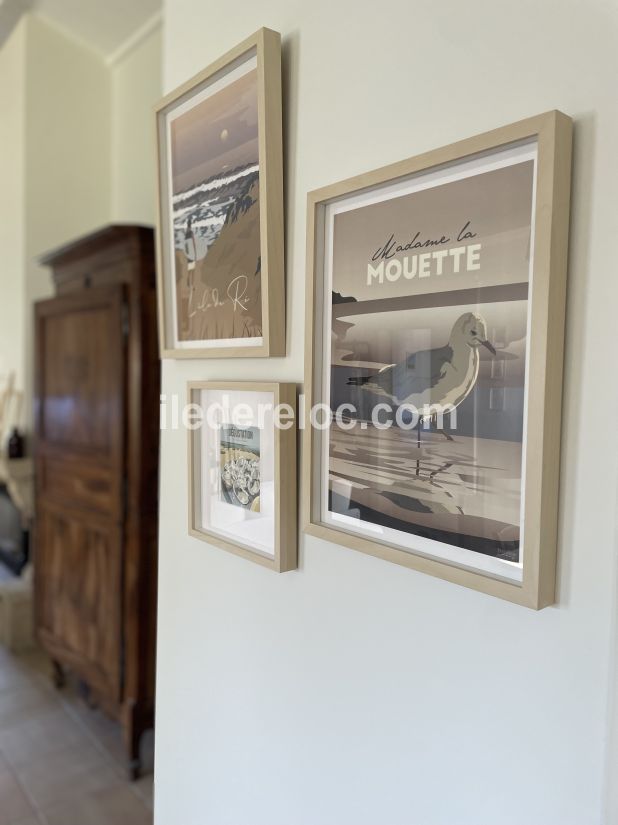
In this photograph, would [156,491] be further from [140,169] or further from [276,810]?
[140,169]

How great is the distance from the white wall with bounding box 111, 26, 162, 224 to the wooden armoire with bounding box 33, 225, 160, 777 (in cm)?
81

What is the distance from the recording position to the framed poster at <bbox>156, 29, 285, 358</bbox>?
946 mm

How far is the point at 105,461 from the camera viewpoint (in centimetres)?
214

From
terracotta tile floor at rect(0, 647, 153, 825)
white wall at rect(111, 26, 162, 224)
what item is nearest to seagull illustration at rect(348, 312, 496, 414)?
terracotta tile floor at rect(0, 647, 153, 825)

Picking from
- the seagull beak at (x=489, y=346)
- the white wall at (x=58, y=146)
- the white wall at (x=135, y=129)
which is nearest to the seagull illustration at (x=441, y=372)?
the seagull beak at (x=489, y=346)

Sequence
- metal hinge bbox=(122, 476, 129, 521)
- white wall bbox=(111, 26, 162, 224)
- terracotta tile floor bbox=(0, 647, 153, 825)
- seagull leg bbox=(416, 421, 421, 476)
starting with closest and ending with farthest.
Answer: seagull leg bbox=(416, 421, 421, 476) → terracotta tile floor bbox=(0, 647, 153, 825) → metal hinge bbox=(122, 476, 129, 521) → white wall bbox=(111, 26, 162, 224)

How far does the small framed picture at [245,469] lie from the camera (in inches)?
37.3

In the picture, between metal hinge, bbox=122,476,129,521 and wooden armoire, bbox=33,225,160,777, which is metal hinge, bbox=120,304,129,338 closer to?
wooden armoire, bbox=33,225,160,777

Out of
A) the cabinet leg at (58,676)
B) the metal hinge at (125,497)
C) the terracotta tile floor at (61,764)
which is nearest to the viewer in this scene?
the terracotta tile floor at (61,764)

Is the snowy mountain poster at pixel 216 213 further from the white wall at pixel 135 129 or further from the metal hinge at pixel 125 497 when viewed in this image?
the white wall at pixel 135 129

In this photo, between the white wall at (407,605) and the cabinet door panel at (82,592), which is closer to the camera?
the white wall at (407,605)

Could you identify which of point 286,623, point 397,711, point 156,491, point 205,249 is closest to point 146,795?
point 156,491

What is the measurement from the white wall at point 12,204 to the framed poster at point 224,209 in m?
2.37

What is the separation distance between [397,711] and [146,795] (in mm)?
1651
